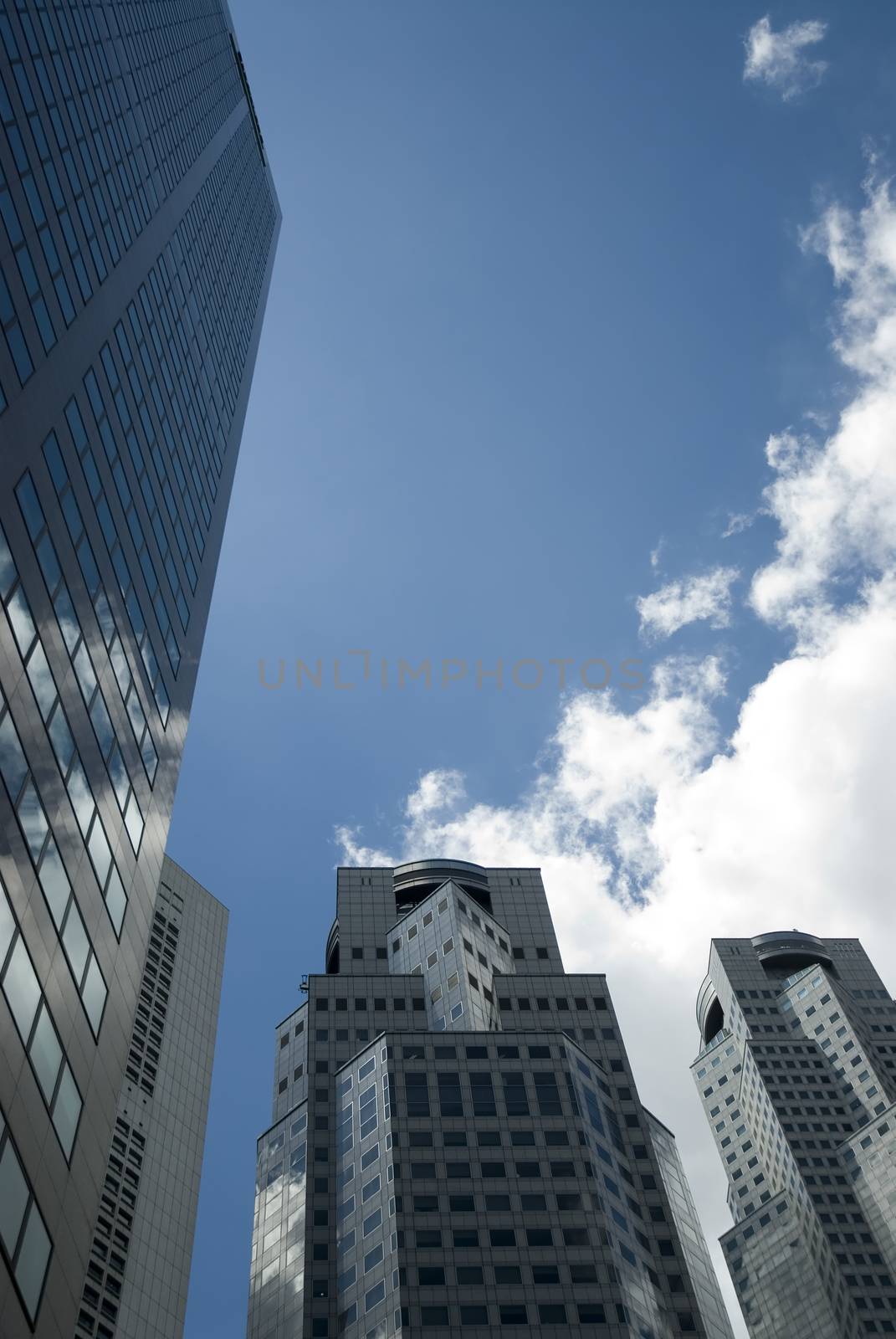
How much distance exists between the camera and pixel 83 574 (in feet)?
148

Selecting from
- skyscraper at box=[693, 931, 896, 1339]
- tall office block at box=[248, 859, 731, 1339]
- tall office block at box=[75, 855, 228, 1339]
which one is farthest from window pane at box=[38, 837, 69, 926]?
skyscraper at box=[693, 931, 896, 1339]

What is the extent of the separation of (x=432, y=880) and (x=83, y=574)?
11833 centimetres

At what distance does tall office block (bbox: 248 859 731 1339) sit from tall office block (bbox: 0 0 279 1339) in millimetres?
54942

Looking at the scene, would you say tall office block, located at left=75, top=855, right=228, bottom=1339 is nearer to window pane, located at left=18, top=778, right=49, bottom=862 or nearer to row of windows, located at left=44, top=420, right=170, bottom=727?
row of windows, located at left=44, top=420, right=170, bottom=727

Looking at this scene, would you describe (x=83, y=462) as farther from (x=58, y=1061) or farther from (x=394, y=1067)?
(x=394, y=1067)

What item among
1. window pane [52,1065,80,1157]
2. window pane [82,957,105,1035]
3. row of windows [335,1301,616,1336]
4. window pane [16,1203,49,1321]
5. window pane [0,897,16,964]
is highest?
row of windows [335,1301,616,1336]

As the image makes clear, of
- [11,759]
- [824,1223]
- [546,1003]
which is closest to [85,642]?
[11,759]

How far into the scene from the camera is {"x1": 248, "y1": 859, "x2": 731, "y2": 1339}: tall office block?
297 ft

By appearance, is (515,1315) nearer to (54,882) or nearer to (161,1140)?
(161,1140)

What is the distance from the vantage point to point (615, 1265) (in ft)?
304

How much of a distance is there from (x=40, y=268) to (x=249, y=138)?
111726 mm

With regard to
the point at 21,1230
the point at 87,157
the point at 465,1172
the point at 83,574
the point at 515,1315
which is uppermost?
the point at 87,157

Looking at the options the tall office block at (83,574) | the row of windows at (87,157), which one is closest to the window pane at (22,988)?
the tall office block at (83,574)

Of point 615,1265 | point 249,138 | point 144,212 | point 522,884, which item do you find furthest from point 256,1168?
point 249,138
